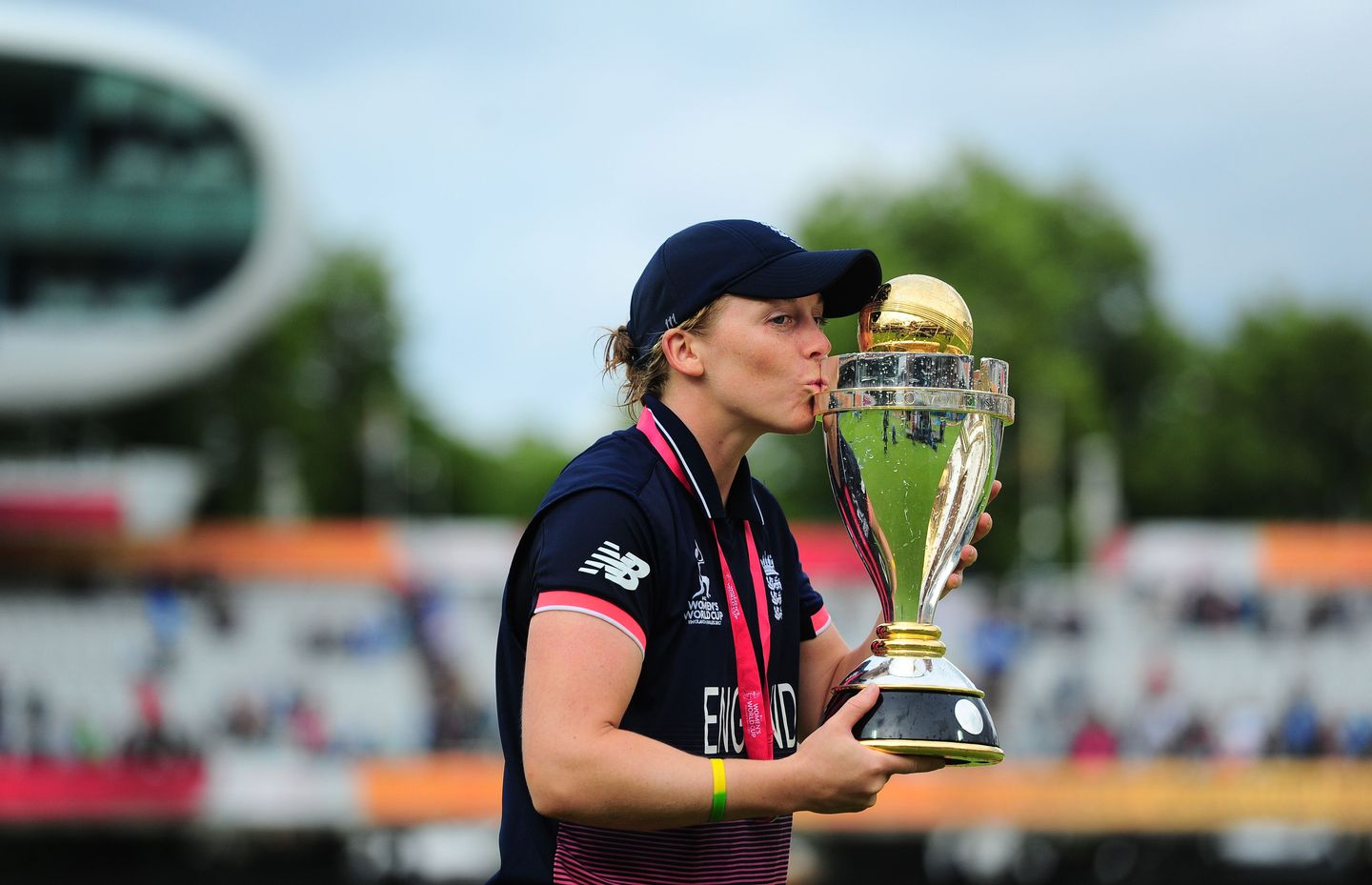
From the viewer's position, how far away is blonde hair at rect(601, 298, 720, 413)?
250cm

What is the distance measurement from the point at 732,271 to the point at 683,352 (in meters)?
0.16

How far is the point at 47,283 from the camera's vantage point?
25.2 metres

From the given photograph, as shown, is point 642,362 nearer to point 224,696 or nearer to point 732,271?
point 732,271

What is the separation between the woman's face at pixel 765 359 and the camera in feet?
8.13

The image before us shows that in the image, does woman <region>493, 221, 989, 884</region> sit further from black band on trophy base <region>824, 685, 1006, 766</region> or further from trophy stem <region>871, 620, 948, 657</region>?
trophy stem <region>871, 620, 948, 657</region>

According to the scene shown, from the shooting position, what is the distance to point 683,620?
2.37 metres

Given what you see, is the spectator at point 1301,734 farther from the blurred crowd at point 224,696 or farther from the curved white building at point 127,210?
the curved white building at point 127,210

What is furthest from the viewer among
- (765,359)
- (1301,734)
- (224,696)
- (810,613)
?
(224,696)

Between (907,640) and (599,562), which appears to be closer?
(599,562)

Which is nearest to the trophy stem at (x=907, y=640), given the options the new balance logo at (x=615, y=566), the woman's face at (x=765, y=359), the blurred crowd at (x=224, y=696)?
the woman's face at (x=765, y=359)

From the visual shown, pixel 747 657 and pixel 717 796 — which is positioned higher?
pixel 747 657

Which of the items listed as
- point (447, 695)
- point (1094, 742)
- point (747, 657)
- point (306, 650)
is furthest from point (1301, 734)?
point (747, 657)

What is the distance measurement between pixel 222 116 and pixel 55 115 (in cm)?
257

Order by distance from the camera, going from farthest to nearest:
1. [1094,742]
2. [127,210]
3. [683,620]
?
[127,210]
[1094,742]
[683,620]
